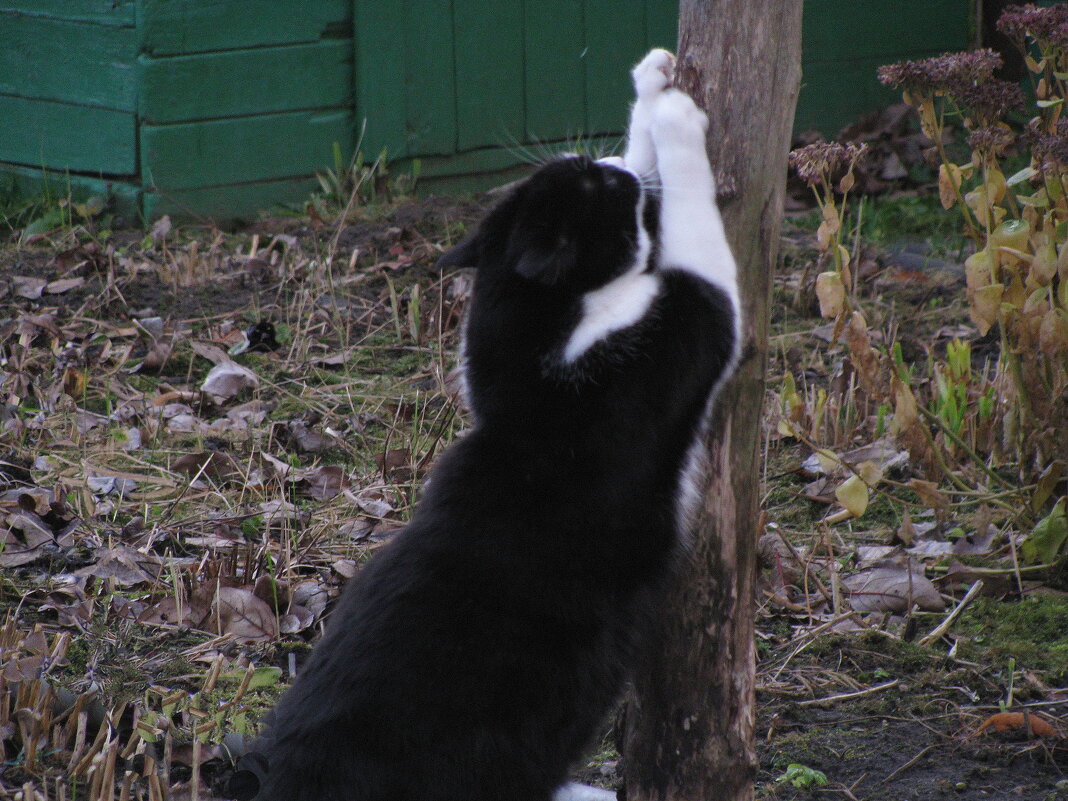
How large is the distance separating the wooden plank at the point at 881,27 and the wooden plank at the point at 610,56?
1.03 meters

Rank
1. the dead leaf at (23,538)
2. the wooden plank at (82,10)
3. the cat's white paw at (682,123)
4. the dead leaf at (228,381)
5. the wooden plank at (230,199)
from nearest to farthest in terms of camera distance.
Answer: the cat's white paw at (682,123) < the dead leaf at (23,538) < the dead leaf at (228,381) < the wooden plank at (82,10) < the wooden plank at (230,199)

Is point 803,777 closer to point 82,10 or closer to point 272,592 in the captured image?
point 272,592

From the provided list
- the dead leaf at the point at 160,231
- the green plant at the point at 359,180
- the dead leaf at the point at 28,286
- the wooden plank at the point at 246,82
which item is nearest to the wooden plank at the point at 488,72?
the green plant at the point at 359,180

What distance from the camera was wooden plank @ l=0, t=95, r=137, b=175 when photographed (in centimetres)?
539

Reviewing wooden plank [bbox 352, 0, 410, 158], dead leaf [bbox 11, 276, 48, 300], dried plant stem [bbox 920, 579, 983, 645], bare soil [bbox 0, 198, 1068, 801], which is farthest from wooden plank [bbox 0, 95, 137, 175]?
dried plant stem [bbox 920, 579, 983, 645]

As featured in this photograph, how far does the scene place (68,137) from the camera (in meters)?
5.51

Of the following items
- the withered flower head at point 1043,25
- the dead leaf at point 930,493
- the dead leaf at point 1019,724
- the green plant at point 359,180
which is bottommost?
the dead leaf at point 1019,724

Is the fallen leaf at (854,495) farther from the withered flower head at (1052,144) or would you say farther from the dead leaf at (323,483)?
the dead leaf at (323,483)

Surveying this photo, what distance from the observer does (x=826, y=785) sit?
234 centimetres

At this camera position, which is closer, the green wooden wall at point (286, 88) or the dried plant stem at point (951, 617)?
the dried plant stem at point (951, 617)

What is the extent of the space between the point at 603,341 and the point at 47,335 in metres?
2.99

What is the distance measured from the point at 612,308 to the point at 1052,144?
107 cm

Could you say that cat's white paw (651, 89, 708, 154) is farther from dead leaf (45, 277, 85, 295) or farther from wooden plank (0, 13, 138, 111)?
wooden plank (0, 13, 138, 111)

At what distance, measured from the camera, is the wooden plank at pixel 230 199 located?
18.0 feet
